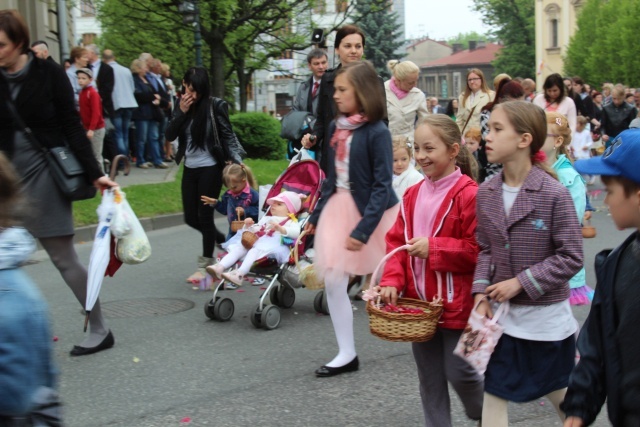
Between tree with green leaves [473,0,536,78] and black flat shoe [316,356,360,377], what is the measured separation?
81.7 m

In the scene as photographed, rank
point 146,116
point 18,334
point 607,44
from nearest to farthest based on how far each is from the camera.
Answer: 1. point 18,334
2. point 146,116
3. point 607,44

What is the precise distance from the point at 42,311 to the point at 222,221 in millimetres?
10983

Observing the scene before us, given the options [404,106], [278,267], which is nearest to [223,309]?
[278,267]

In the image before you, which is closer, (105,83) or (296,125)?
(296,125)

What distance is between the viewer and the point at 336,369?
18.5 feet

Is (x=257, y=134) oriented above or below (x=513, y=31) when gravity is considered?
below

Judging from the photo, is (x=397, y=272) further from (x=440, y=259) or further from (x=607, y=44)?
(x=607, y=44)

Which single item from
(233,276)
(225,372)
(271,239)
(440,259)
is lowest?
(225,372)

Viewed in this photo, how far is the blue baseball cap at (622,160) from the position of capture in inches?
100

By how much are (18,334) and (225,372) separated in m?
3.33

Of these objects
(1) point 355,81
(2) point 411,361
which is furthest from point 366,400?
(1) point 355,81

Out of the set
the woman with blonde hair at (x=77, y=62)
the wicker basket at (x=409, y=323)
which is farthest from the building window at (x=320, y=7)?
the wicker basket at (x=409, y=323)

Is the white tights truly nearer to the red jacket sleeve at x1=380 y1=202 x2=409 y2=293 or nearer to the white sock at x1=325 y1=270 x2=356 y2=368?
the red jacket sleeve at x1=380 y1=202 x2=409 y2=293

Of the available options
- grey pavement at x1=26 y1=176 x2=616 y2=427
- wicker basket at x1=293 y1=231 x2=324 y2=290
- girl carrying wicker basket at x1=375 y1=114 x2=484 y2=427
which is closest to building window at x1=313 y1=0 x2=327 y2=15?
grey pavement at x1=26 y1=176 x2=616 y2=427
